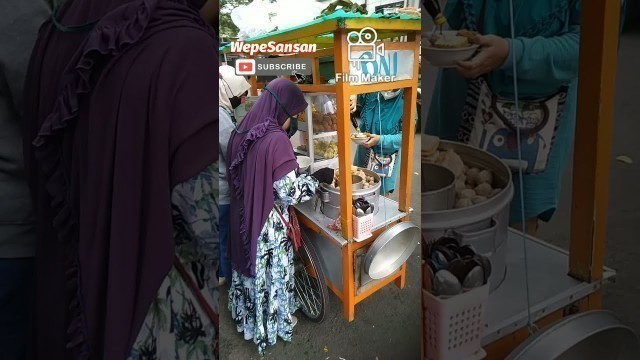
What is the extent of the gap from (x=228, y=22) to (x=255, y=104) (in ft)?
0.37

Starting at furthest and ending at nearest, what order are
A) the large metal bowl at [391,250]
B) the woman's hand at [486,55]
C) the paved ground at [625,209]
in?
the paved ground at [625,209] → the woman's hand at [486,55] → the large metal bowl at [391,250]

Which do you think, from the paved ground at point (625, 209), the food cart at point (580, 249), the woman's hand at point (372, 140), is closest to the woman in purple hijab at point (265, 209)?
the woman's hand at point (372, 140)

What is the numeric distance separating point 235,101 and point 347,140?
0.17 meters

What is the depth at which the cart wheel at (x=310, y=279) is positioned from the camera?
63 cm

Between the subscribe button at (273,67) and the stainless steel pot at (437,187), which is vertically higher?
the subscribe button at (273,67)

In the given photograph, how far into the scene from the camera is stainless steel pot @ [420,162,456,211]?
723 mm

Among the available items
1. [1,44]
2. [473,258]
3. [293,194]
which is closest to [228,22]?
[293,194]

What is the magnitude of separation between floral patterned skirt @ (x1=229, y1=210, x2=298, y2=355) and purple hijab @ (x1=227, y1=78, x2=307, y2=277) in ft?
0.06

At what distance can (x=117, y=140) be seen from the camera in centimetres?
71

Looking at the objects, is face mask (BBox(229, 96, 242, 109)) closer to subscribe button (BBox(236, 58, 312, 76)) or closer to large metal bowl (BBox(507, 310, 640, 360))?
subscribe button (BBox(236, 58, 312, 76))

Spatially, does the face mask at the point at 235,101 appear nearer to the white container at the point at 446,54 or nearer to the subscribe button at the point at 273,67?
the subscribe button at the point at 273,67

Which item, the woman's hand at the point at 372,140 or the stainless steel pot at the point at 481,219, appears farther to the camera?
the stainless steel pot at the point at 481,219

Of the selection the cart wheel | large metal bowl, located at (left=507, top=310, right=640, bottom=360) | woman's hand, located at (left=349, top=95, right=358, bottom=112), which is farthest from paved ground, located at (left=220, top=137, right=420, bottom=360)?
large metal bowl, located at (left=507, top=310, right=640, bottom=360)

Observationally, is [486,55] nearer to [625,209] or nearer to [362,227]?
[362,227]
